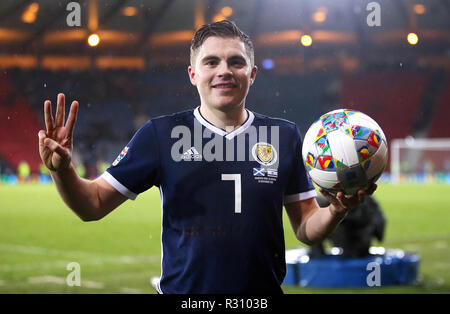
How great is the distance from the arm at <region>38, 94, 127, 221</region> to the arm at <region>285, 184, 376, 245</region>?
2.41ft

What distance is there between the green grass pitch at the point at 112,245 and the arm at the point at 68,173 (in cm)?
356

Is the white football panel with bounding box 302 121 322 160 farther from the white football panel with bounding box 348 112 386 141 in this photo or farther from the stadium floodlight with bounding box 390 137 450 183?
the stadium floodlight with bounding box 390 137 450 183

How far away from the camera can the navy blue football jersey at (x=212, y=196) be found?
2.47 meters

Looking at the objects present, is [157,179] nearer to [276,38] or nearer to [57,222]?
[57,222]

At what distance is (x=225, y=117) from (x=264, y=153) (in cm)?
20

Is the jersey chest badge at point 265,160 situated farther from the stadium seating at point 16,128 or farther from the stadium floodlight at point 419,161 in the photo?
the stadium seating at point 16,128

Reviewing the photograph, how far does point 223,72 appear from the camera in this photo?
8.33ft

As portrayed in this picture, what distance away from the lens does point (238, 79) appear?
2.56 m

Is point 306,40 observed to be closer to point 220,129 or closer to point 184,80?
point 184,80

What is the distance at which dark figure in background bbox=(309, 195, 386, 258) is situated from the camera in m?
6.07

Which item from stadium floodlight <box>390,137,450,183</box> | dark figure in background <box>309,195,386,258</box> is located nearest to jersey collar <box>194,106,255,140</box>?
dark figure in background <box>309,195,386,258</box>

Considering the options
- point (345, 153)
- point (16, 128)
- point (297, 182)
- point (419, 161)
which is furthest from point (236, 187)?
point (16, 128)
